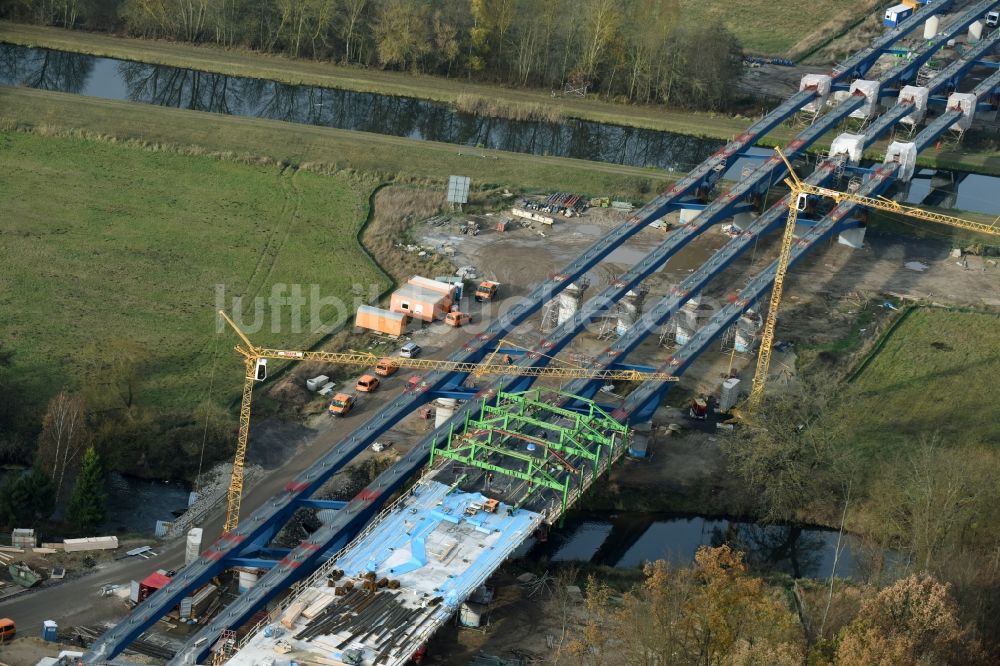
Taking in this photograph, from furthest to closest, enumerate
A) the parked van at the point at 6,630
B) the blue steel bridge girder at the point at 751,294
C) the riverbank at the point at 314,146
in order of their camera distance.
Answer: the riverbank at the point at 314,146 < the blue steel bridge girder at the point at 751,294 < the parked van at the point at 6,630

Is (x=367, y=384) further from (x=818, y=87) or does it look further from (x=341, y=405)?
(x=818, y=87)

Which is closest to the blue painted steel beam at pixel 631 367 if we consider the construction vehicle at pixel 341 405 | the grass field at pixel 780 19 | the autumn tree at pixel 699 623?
the construction vehicle at pixel 341 405

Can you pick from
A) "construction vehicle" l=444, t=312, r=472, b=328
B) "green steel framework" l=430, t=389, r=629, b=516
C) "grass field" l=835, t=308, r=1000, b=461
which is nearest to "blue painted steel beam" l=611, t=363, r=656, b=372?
"green steel framework" l=430, t=389, r=629, b=516

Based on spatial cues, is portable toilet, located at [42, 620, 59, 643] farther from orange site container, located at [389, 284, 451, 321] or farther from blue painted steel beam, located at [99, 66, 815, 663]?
orange site container, located at [389, 284, 451, 321]

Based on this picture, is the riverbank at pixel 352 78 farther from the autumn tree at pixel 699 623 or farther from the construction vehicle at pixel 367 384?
the autumn tree at pixel 699 623

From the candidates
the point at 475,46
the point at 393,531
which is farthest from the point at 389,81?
the point at 393,531
